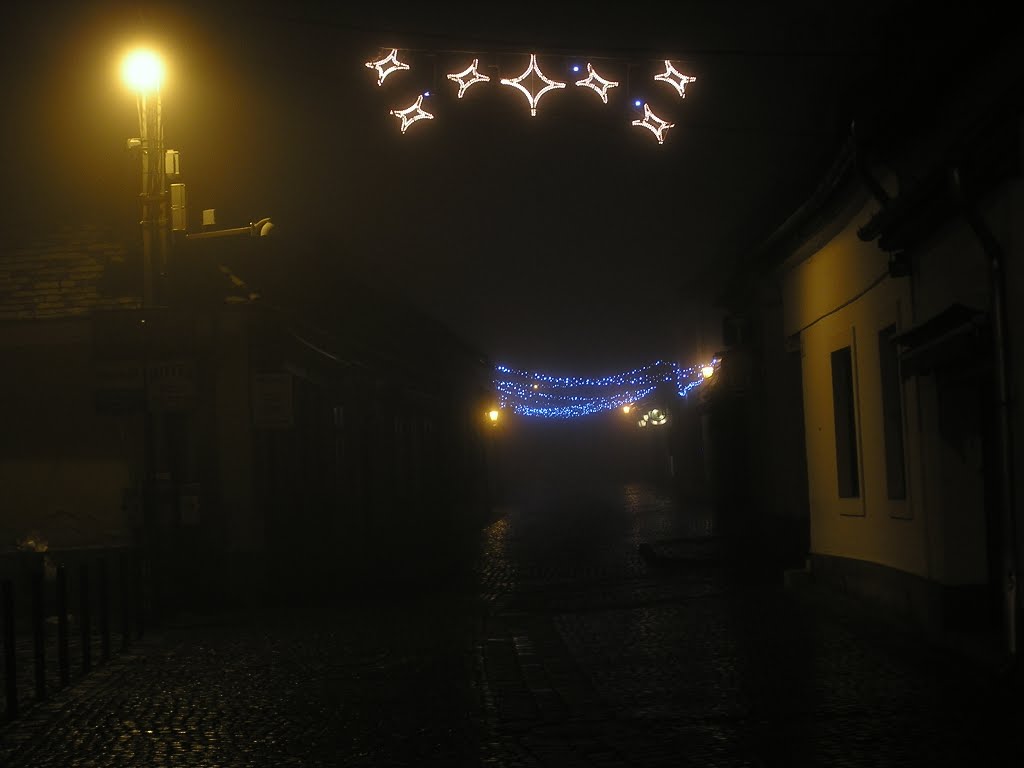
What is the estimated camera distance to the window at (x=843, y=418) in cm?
Answer: 1491

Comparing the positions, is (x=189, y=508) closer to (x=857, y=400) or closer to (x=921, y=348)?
(x=857, y=400)

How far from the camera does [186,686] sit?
33.6 feet

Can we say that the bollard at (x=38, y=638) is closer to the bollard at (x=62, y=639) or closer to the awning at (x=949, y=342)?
the bollard at (x=62, y=639)

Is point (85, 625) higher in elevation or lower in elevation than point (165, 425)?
lower

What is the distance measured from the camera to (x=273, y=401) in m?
16.6

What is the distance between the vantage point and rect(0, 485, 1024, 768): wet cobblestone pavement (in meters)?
7.42

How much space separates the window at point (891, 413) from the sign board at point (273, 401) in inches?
283

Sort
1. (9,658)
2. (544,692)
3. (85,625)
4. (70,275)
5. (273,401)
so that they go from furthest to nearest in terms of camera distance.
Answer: (70,275), (273,401), (85,625), (9,658), (544,692)

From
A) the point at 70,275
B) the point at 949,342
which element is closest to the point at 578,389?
the point at 70,275

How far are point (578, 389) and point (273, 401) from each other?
46.1m

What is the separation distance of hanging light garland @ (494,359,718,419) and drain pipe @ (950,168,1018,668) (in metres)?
39.4

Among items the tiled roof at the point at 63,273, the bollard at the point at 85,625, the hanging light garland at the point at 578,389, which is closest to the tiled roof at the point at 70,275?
the tiled roof at the point at 63,273

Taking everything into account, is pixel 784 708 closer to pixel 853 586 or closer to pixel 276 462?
pixel 853 586

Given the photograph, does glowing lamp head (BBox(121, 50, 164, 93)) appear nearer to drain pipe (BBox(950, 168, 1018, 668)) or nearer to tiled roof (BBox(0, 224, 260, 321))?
tiled roof (BBox(0, 224, 260, 321))
